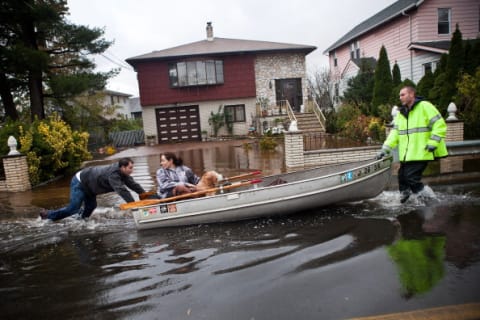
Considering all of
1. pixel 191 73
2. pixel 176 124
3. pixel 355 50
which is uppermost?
pixel 355 50

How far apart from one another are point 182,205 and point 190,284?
2098 mm

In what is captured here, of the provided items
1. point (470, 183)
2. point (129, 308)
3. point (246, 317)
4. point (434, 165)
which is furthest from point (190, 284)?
point (434, 165)

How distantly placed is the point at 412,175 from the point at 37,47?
15.9 meters

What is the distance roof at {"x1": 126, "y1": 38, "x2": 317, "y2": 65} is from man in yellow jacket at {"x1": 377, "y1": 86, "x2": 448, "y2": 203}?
1919 centimetres

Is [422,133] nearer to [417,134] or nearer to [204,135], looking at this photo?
[417,134]

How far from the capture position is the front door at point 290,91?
2478 cm

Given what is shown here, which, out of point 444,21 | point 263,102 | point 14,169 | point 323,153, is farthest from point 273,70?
point 14,169

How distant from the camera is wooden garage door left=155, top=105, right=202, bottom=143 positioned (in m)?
24.5

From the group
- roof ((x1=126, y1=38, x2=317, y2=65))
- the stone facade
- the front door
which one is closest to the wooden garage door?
roof ((x1=126, y1=38, x2=317, y2=65))

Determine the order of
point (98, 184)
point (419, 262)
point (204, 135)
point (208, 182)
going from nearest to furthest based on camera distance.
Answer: point (419, 262), point (98, 184), point (208, 182), point (204, 135)

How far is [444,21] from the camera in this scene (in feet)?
63.7

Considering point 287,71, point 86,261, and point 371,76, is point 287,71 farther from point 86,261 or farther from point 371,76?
point 86,261

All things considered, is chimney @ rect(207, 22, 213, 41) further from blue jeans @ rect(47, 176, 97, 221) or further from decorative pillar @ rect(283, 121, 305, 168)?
blue jeans @ rect(47, 176, 97, 221)

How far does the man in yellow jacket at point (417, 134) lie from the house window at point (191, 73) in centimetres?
1932
